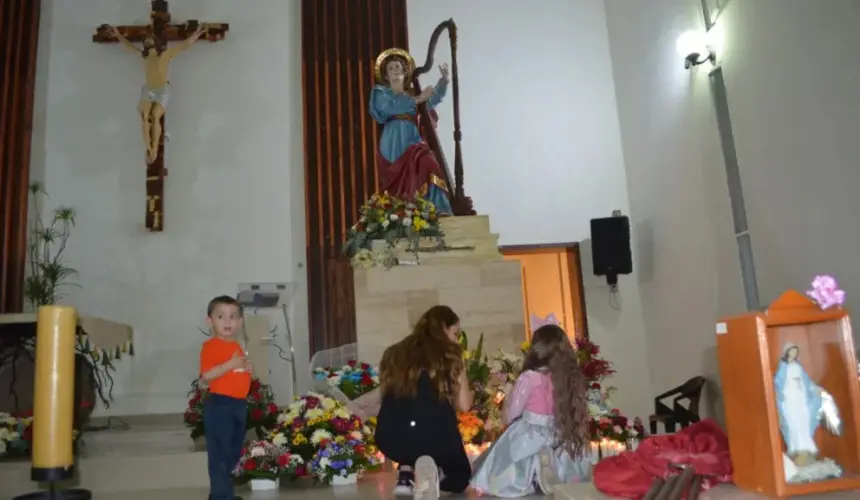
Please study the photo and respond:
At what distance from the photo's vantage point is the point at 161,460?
15.0 feet

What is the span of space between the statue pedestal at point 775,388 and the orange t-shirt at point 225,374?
232 centimetres

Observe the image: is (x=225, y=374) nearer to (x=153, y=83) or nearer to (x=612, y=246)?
(x=612, y=246)

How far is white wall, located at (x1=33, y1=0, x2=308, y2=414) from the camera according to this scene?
8.08 metres

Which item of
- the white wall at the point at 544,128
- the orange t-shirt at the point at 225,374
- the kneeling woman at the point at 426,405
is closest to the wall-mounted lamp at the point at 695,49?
the white wall at the point at 544,128

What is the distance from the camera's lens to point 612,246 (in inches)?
320

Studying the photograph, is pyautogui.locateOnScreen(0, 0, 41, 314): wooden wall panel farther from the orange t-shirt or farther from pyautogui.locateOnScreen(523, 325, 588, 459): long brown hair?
pyautogui.locateOnScreen(523, 325, 588, 459): long brown hair

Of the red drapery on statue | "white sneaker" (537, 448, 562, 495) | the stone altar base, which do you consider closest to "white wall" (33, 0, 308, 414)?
the red drapery on statue

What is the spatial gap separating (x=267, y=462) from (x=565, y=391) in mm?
1933

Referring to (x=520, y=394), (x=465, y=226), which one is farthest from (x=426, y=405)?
(x=465, y=226)

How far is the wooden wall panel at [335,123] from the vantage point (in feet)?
27.7

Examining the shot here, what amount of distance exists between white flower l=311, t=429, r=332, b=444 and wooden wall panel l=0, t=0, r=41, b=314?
463cm

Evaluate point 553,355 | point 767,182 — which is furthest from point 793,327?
point 767,182

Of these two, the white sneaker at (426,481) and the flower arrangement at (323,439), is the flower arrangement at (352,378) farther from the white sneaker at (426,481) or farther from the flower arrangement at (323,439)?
the white sneaker at (426,481)

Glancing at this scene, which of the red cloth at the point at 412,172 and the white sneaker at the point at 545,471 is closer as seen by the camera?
the white sneaker at the point at 545,471
